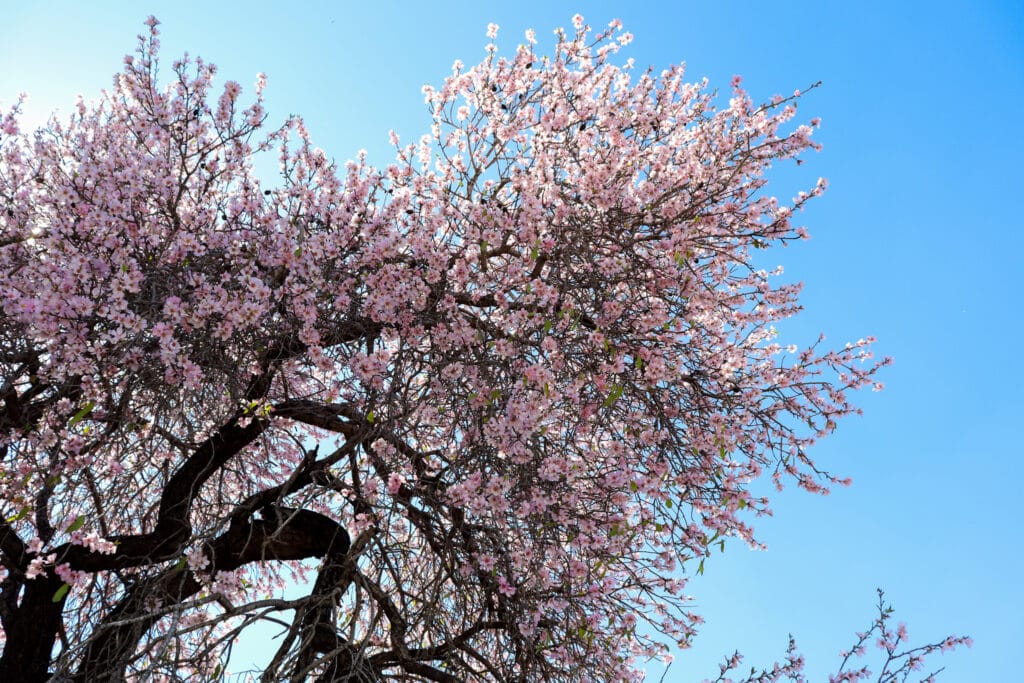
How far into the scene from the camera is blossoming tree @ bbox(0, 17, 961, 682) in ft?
15.9

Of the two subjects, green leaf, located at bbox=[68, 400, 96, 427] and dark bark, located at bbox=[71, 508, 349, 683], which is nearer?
green leaf, located at bbox=[68, 400, 96, 427]

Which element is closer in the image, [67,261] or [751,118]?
[67,261]

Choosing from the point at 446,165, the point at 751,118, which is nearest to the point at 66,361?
the point at 446,165

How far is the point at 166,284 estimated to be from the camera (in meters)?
Answer: 5.00

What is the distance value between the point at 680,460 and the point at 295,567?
4.20 metres

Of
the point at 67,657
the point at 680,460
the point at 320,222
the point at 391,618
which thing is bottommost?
the point at 67,657

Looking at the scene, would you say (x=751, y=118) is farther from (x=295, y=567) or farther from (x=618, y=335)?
(x=295, y=567)

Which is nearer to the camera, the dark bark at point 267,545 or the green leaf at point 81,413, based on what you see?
the green leaf at point 81,413

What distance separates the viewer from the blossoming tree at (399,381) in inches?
190

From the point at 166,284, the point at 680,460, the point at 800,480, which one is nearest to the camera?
the point at 166,284

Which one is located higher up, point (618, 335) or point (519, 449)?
point (618, 335)

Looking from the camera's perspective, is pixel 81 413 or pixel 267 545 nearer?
pixel 81 413

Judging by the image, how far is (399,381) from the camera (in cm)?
496

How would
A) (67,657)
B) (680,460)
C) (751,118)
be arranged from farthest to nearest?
(751,118) → (680,460) → (67,657)
